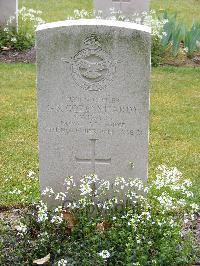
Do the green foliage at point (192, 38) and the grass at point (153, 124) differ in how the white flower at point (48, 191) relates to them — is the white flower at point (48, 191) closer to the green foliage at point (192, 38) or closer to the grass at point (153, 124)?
the grass at point (153, 124)

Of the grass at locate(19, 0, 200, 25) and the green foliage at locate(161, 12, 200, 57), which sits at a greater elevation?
the green foliage at locate(161, 12, 200, 57)

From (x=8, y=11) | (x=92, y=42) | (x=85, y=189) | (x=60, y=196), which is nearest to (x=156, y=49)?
(x=8, y=11)

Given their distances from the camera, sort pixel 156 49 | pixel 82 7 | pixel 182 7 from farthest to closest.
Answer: pixel 182 7, pixel 82 7, pixel 156 49

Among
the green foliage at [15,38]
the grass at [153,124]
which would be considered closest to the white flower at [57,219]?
the grass at [153,124]

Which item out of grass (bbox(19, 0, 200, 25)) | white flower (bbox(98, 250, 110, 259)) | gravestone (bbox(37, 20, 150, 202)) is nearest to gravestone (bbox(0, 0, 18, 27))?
grass (bbox(19, 0, 200, 25))

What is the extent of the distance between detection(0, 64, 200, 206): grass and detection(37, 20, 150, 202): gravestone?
763 millimetres

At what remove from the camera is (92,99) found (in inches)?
191

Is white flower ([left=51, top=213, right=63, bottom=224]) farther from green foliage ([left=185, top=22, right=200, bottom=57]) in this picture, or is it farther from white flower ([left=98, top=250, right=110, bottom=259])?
green foliage ([left=185, top=22, right=200, bottom=57])

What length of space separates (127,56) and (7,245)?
1.60 metres

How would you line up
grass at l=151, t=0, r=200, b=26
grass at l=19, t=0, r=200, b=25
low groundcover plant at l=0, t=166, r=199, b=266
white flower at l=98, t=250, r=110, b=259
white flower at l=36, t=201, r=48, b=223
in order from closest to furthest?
white flower at l=98, t=250, r=110, b=259 < low groundcover plant at l=0, t=166, r=199, b=266 < white flower at l=36, t=201, r=48, b=223 < grass at l=19, t=0, r=200, b=25 < grass at l=151, t=0, r=200, b=26

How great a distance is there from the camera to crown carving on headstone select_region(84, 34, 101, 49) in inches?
186

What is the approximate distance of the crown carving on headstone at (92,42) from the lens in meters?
4.71

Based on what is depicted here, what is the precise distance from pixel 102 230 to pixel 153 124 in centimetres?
352

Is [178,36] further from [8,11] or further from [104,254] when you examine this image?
[104,254]
